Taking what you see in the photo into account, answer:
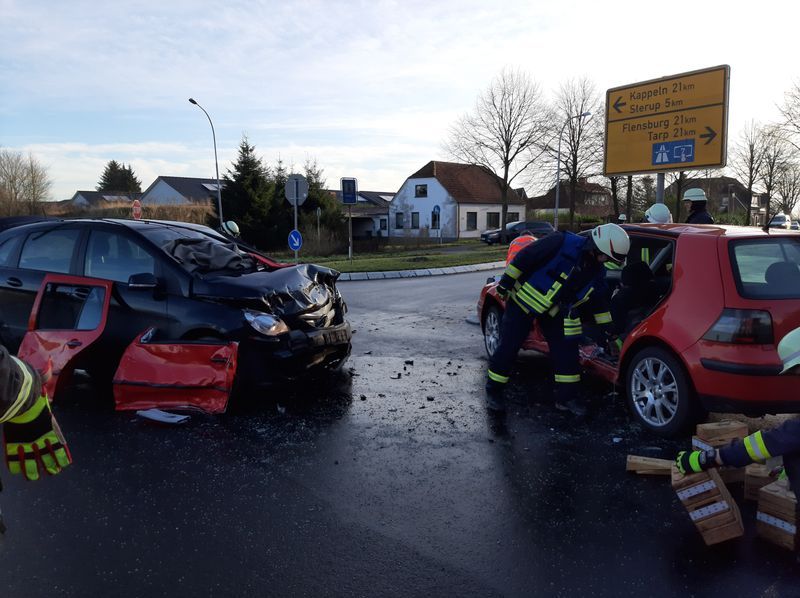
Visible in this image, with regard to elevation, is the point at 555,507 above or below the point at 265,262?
below

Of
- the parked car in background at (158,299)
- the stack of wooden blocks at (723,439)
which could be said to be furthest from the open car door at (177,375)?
the stack of wooden blocks at (723,439)

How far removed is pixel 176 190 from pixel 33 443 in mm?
65831

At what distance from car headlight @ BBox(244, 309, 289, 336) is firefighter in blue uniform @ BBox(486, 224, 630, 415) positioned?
2.00m

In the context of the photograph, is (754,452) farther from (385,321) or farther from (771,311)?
(385,321)

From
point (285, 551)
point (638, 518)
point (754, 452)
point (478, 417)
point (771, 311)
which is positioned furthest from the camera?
point (478, 417)

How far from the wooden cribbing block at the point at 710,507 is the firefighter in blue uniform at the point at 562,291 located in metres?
1.87

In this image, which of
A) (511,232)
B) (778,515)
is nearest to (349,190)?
(778,515)

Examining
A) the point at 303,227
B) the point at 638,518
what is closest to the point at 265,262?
the point at 638,518

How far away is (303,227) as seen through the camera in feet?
107

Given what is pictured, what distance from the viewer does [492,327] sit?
22.5 ft

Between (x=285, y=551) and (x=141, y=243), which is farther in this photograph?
(x=141, y=243)

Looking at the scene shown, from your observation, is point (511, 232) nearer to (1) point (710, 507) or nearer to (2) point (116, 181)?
(1) point (710, 507)

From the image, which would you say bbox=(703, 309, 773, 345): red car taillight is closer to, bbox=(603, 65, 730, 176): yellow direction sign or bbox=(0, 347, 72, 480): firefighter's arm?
bbox=(0, 347, 72, 480): firefighter's arm

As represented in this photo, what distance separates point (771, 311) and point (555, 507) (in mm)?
1945
